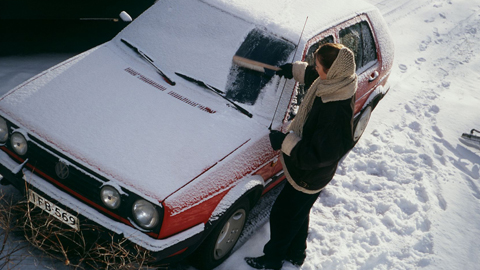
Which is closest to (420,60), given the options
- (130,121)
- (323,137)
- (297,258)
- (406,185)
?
(406,185)

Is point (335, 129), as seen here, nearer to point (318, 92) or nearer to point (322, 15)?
point (318, 92)

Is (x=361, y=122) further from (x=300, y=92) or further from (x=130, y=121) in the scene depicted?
(x=130, y=121)

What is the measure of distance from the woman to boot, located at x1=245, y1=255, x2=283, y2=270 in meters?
0.20

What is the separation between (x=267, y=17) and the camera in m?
3.68

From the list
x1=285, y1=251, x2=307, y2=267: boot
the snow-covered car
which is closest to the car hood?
the snow-covered car

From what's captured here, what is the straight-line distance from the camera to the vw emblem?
277cm

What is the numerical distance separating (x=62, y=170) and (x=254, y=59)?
5.32 feet

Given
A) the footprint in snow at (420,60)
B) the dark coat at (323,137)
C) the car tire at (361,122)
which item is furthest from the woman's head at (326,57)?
the footprint in snow at (420,60)

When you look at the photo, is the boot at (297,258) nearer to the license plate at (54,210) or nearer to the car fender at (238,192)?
the car fender at (238,192)

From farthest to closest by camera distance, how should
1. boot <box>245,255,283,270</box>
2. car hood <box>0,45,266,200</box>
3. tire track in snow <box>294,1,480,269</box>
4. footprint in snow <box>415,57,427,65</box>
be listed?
footprint in snow <box>415,57,427,65</box> → tire track in snow <box>294,1,480,269</box> → boot <box>245,255,283,270</box> → car hood <box>0,45,266,200</box>

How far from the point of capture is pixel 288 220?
3.15 metres

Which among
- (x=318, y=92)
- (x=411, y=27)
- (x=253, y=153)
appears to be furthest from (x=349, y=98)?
(x=411, y=27)

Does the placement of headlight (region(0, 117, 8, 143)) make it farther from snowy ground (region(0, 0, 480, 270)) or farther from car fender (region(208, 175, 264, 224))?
car fender (region(208, 175, 264, 224))

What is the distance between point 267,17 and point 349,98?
1.30 metres
